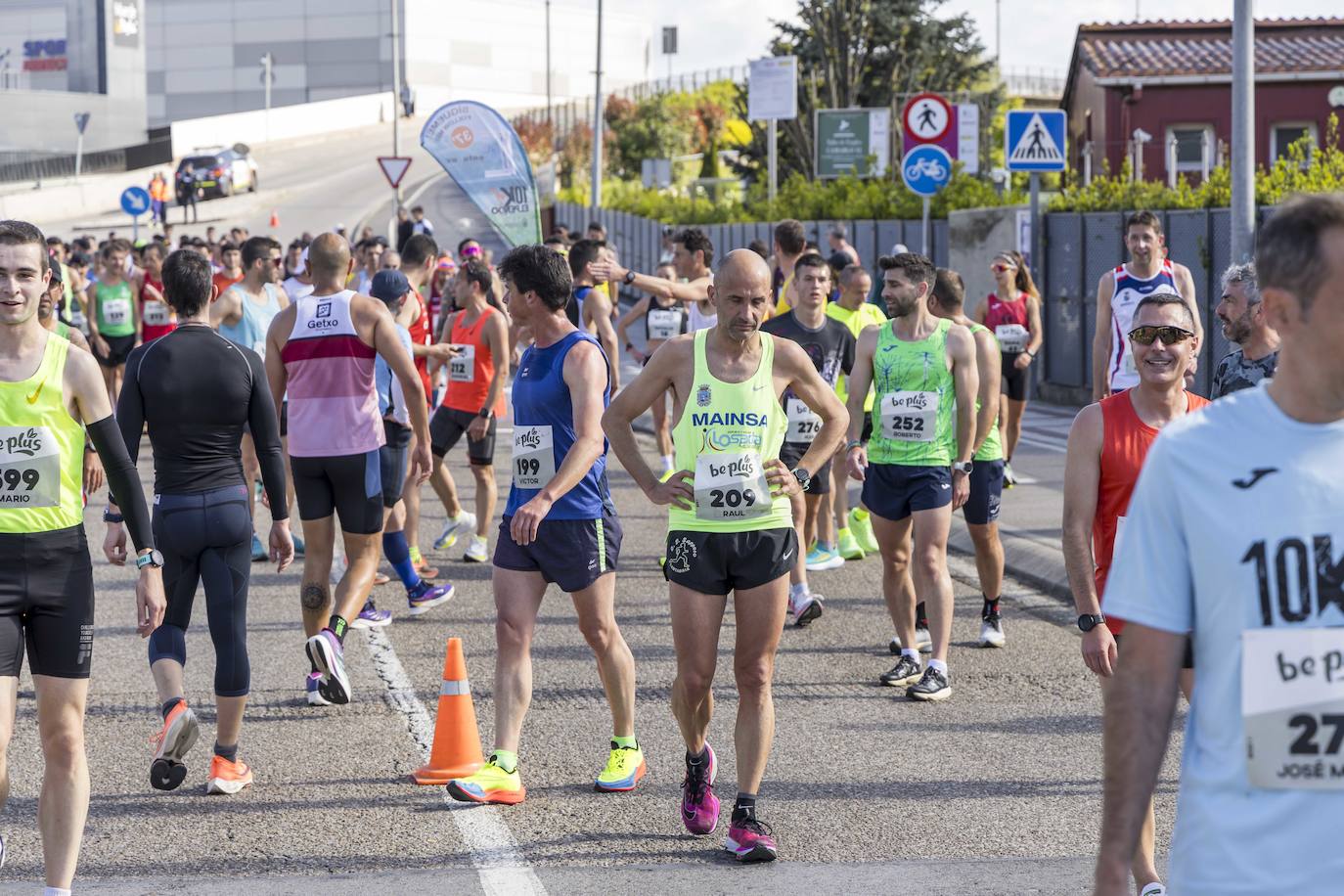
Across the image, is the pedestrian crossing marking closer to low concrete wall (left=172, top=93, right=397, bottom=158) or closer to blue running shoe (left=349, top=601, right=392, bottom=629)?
blue running shoe (left=349, top=601, right=392, bottom=629)

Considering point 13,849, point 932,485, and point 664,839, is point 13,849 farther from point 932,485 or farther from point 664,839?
point 932,485

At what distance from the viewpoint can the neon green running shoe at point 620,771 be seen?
6.61 meters

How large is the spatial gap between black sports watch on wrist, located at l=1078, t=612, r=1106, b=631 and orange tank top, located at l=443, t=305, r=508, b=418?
6.99 m

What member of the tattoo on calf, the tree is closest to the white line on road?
the tattoo on calf

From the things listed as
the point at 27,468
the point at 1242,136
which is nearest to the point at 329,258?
the point at 27,468

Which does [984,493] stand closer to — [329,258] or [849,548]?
[849,548]

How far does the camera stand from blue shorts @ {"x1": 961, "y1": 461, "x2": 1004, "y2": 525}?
9.23 m

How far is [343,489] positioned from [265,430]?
1.51 m

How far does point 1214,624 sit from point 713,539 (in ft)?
10.8

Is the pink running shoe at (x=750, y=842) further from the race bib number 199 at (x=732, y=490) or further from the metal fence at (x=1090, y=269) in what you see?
the metal fence at (x=1090, y=269)

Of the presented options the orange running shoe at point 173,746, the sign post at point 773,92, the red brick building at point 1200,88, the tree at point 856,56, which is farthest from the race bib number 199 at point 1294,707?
the tree at point 856,56

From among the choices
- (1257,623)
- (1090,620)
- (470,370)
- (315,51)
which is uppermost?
(315,51)

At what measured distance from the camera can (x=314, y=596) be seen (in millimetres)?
8078

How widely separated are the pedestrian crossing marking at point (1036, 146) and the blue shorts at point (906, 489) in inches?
407
